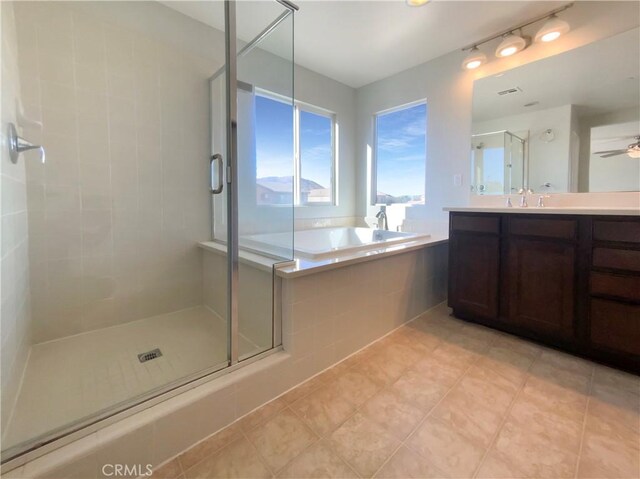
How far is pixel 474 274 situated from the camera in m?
2.07

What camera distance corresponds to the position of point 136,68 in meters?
2.02

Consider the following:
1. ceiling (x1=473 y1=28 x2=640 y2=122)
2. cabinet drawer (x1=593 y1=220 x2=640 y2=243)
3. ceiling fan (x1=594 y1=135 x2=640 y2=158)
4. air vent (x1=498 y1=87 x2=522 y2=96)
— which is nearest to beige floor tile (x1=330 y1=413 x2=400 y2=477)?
cabinet drawer (x1=593 y1=220 x2=640 y2=243)

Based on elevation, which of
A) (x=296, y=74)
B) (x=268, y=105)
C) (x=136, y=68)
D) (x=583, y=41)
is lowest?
(x=268, y=105)

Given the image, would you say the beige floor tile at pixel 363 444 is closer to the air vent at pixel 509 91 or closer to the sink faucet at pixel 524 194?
the sink faucet at pixel 524 194

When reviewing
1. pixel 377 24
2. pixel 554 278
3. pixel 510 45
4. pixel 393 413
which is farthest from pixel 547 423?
pixel 377 24

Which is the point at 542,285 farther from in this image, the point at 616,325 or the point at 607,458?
the point at 607,458

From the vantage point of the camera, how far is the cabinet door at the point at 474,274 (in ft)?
6.47

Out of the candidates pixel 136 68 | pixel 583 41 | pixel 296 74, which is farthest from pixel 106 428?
pixel 583 41

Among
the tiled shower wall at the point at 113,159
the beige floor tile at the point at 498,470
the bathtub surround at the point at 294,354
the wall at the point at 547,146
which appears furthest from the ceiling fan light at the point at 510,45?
the beige floor tile at the point at 498,470

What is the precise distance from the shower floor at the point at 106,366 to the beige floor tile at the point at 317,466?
0.53m

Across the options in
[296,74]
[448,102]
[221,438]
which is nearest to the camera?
[221,438]

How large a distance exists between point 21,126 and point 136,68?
2.77 ft

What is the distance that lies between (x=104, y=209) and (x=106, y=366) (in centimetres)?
103

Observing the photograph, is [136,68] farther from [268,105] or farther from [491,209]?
[491,209]
